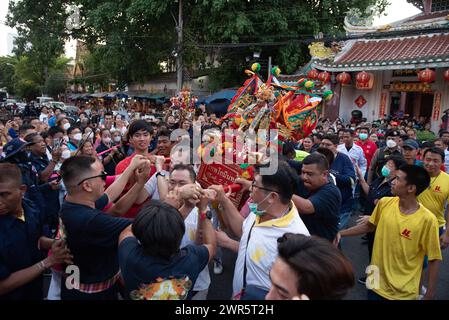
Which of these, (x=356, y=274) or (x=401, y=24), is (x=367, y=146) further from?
(x=401, y=24)

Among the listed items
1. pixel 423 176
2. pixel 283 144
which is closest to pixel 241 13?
pixel 283 144

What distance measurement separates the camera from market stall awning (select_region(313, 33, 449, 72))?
1104 cm

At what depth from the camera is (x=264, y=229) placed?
210 cm

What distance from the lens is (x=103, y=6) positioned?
1683 centimetres

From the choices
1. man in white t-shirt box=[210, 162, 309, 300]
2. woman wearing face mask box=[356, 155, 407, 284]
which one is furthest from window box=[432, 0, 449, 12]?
man in white t-shirt box=[210, 162, 309, 300]

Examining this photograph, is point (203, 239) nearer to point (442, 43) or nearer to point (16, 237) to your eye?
point (16, 237)

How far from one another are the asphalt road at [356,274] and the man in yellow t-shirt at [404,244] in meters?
0.61

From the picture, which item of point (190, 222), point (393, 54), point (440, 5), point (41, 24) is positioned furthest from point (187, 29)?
point (190, 222)

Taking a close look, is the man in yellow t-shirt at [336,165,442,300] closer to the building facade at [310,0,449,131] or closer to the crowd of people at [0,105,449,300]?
the crowd of people at [0,105,449,300]

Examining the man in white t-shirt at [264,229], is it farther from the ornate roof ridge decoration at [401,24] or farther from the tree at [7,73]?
the tree at [7,73]

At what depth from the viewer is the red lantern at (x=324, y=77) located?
1358 cm

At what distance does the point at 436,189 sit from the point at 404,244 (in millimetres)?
1401

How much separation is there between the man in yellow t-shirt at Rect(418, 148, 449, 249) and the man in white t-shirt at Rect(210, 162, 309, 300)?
2182 mm

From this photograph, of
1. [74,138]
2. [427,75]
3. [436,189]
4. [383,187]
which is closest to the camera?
[436,189]
